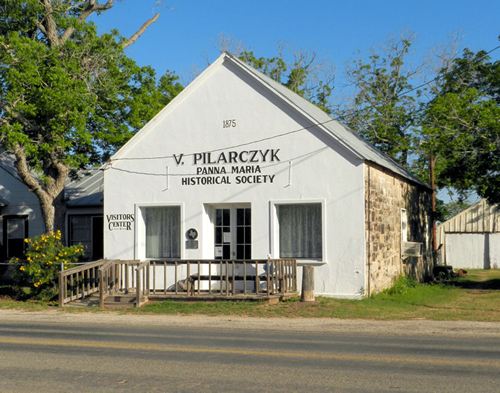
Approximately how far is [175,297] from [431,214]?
14572 mm

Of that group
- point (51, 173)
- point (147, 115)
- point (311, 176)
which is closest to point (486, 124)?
point (311, 176)

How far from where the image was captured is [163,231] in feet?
68.3

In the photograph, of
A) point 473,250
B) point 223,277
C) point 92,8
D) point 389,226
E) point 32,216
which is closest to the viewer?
point 223,277

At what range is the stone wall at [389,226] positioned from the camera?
19078mm

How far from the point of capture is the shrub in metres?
19.8

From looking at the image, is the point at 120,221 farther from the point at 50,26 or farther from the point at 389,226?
the point at 389,226

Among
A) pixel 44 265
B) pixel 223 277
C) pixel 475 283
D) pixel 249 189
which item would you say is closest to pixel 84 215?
pixel 44 265

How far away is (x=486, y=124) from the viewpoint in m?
20.9

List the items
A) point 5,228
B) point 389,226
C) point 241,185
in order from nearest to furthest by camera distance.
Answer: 1. point 241,185
2. point 389,226
3. point 5,228

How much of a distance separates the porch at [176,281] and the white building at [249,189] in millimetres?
580

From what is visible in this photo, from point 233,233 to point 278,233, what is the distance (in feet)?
4.78

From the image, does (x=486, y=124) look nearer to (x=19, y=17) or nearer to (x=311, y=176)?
(x=311, y=176)

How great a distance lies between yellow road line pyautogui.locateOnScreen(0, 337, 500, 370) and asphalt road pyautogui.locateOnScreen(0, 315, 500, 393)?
0.5 inches

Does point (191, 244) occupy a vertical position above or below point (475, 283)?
above
